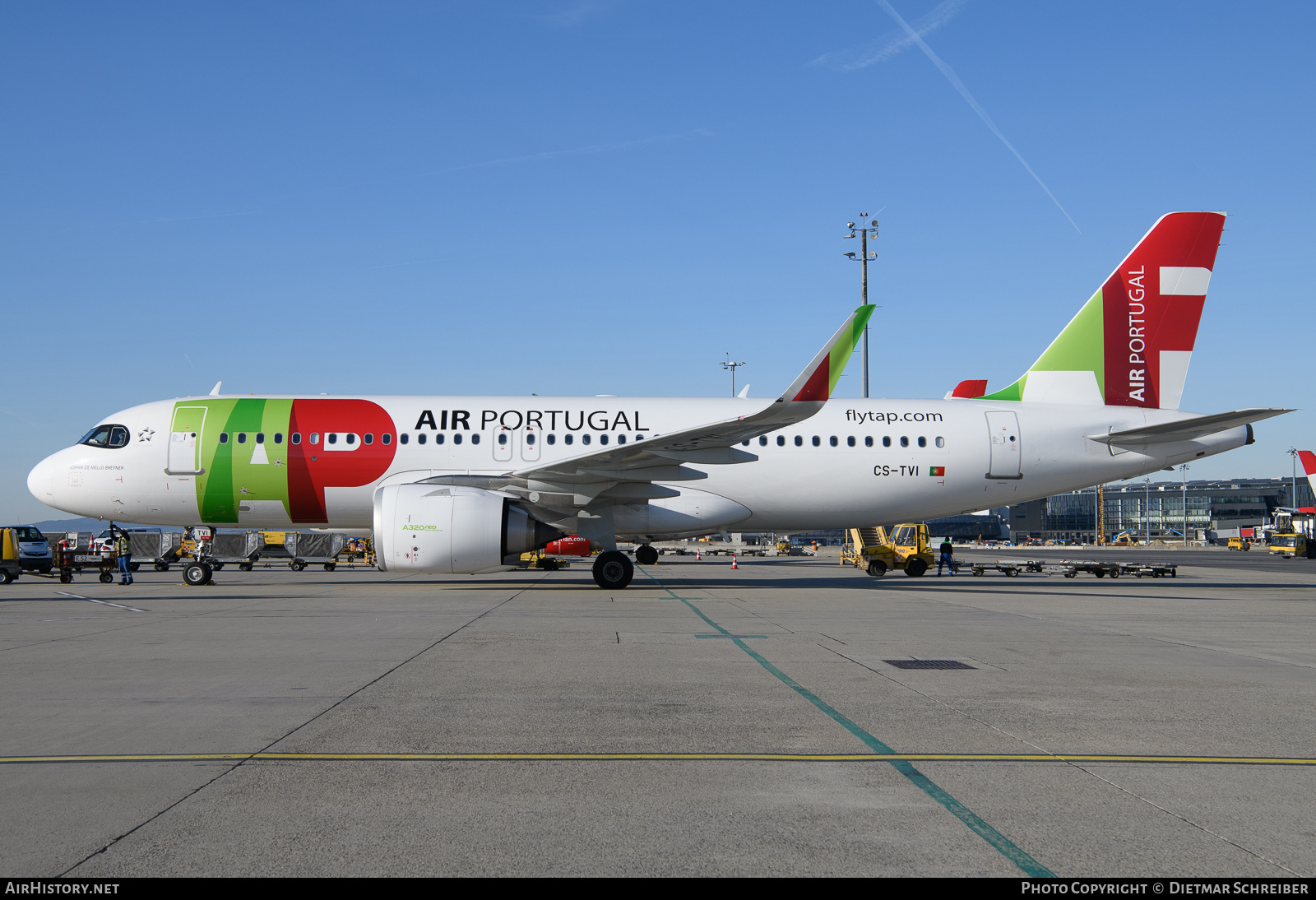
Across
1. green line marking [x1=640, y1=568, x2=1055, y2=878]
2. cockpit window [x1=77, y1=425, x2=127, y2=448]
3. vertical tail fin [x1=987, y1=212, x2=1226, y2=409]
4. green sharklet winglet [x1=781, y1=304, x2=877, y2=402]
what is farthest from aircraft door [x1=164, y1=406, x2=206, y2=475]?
vertical tail fin [x1=987, y1=212, x2=1226, y2=409]

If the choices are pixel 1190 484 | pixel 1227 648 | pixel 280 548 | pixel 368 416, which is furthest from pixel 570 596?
pixel 1190 484

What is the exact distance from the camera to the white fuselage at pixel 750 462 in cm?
2080

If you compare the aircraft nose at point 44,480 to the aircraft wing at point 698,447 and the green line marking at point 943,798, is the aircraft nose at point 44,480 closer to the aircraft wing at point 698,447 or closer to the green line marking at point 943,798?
the aircraft wing at point 698,447

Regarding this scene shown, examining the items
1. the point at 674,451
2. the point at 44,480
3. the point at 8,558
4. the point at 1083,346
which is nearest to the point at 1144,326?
the point at 1083,346

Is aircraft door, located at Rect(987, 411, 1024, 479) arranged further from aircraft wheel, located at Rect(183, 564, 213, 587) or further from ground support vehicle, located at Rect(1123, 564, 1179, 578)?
aircraft wheel, located at Rect(183, 564, 213, 587)

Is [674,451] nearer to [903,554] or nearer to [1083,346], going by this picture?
[1083,346]

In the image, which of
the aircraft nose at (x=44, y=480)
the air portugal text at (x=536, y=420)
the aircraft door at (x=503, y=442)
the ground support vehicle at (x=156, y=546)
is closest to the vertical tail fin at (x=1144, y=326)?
the air portugal text at (x=536, y=420)

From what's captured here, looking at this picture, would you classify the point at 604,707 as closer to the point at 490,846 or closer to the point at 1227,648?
the point at 490,846

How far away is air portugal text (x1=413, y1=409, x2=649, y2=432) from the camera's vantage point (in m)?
21.0

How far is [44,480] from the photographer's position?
21266mm

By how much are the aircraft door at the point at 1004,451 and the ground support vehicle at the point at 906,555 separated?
30.2ft

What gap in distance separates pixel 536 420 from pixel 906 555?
16763 mm

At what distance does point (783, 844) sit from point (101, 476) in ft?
70.3

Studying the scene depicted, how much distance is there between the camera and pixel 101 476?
2089cm
